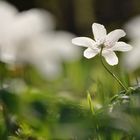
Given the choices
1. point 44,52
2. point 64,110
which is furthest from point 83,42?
point 44,52

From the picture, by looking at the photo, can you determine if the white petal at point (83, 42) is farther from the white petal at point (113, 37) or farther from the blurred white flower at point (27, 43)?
the blurred white flower at point (27, 43)

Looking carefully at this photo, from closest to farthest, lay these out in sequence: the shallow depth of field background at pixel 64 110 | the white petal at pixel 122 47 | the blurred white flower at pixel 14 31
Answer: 1. the shallow depth of field background at pixel 64 110
2. the white petal at pixel 122 47
3. the blurred white flower at pixel 14 31

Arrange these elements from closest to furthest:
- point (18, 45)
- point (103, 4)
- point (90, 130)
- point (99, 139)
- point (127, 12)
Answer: point (90, 130)
point (99, 139)
point (18, 45)
point (127, 12)
point (103, 4)

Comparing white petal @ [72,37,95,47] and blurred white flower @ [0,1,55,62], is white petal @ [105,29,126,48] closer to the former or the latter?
white petal @ [72,37,95,47]

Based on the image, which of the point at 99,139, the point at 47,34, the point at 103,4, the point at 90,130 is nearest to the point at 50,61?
the point at 47,34

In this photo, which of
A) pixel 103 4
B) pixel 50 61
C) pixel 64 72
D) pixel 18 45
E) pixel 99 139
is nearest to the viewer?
pixel 99 139

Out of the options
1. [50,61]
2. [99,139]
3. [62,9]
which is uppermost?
[62,9]

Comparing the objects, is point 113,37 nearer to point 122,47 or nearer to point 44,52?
point 122,47

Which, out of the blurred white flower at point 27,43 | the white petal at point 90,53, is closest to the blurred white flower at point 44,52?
the blurred white flower at point 27,43

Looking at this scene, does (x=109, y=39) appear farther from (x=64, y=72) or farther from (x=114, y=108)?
(x=64, y=72)
